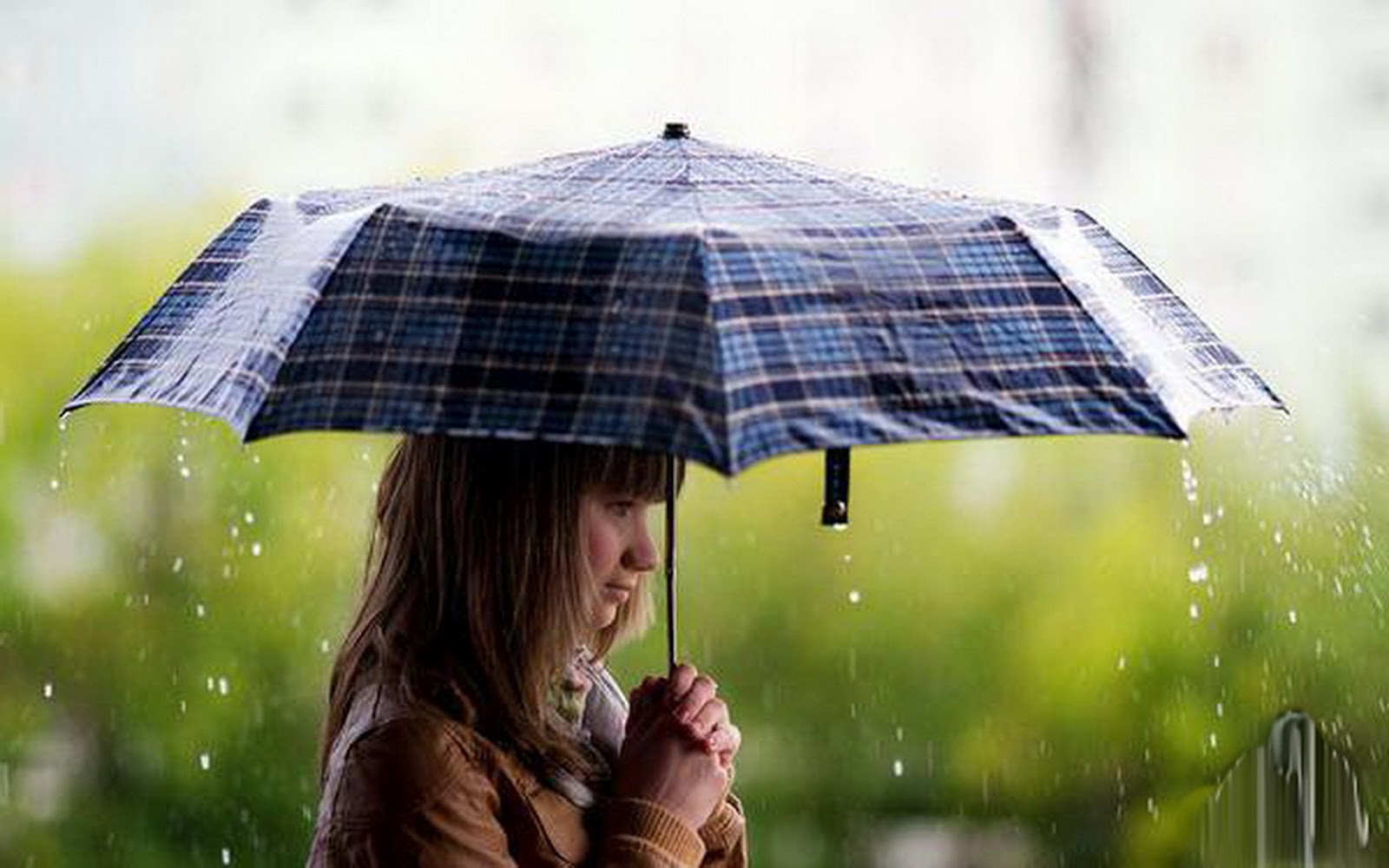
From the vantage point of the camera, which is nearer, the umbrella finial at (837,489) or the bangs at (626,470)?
the bangs at (626,470)

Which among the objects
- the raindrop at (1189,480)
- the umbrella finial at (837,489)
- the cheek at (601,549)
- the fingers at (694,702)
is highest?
the cheek at (601,549)

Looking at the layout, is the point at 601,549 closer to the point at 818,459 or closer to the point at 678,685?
the point at 678,685

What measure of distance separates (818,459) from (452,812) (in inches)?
68.0

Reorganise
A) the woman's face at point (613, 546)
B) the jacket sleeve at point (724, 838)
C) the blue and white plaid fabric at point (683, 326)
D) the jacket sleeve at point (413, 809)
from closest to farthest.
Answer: the blue and white plaid fabric at point (683, 326)
the jacket sleeve at point (413, 809)
the woman's face at point (613, 546)
the jacket sleeve at point (724, 838)

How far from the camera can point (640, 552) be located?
167 cm

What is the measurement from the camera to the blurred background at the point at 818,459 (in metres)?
3.23

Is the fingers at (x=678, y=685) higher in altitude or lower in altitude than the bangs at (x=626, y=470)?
lower

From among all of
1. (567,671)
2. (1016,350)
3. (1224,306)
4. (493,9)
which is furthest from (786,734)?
(1016,350)

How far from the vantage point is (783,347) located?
4.48 ft

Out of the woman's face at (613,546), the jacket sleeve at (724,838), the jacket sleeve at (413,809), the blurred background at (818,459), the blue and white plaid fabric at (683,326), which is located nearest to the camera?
the blue and white plaid fabric at (683,326)

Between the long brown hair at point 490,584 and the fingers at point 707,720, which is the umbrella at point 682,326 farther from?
the fingers at point 707,720

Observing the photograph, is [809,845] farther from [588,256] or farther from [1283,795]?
[588,256]

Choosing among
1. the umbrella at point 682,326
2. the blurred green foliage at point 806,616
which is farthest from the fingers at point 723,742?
the blurred green foliage at point 806,616

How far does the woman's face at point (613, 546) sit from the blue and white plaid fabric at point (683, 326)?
0.72 feet
